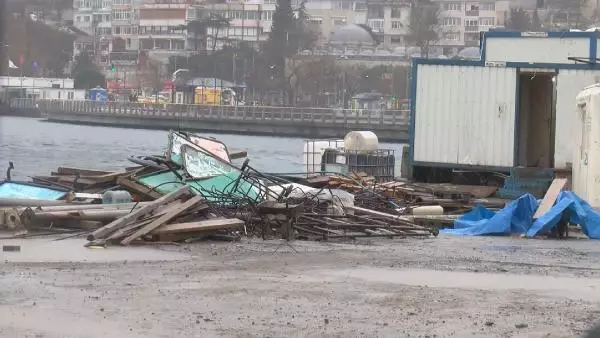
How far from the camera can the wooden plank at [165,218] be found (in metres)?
14.3

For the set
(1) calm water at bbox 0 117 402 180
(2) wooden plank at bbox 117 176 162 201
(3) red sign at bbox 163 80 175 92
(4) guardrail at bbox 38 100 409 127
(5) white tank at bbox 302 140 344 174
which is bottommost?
(1) calm water at bbox 0 117 402 180

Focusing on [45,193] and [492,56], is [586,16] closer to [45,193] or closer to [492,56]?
[492,56]

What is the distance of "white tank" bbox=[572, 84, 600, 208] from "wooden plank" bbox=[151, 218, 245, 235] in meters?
9.34

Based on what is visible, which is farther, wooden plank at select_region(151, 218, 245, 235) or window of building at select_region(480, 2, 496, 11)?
window of building at select_region(480, 2, 496, 11)

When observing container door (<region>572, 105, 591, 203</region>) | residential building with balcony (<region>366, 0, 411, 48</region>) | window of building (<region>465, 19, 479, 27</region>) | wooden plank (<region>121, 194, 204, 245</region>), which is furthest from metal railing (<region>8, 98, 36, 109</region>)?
wooden plank (<region>121, 194, 204, 245</region>)

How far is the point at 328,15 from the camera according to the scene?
179375 millimetres

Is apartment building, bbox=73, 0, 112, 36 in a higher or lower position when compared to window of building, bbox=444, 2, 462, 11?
lower

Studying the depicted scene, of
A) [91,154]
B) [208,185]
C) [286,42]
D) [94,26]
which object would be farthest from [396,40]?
[208,185]

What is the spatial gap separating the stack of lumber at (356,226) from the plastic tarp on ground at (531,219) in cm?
84

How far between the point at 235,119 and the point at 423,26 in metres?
55.0

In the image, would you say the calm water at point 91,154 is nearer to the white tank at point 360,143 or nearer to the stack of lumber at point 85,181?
the white tank at point 360,143

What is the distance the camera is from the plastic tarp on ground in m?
17.5

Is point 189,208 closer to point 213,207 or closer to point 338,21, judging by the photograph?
point 213,207

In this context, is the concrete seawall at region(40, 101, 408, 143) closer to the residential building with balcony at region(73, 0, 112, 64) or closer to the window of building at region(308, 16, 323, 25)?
the residential building with balcony at region(73, 0, 112, 64)
